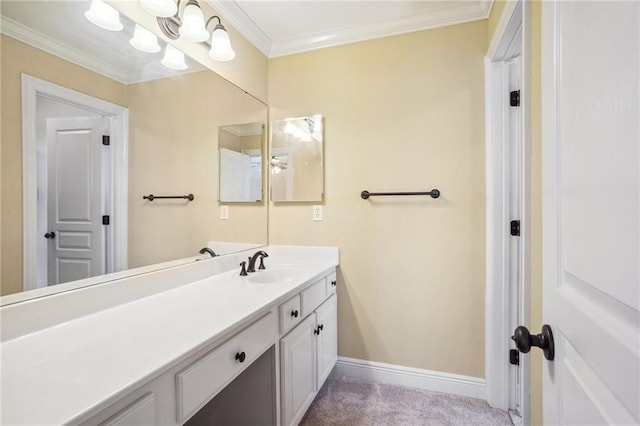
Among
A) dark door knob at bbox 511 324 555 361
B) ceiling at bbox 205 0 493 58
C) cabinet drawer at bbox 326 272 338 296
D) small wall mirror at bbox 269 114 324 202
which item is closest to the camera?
dark door knob at bbox 511 324 555 361

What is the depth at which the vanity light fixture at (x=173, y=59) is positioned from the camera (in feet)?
4.77

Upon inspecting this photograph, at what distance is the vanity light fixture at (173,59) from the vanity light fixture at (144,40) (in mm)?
53

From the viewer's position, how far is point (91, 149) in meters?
1.13

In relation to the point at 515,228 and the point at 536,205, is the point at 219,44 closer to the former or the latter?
the point at 536,205

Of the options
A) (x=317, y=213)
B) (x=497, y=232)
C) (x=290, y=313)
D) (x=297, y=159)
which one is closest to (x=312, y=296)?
(x=290, y=313)

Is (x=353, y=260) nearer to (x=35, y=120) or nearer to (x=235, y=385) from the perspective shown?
(x=235, y=385)

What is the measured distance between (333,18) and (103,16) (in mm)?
1303

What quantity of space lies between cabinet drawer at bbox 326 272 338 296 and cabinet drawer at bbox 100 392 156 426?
1265 mm

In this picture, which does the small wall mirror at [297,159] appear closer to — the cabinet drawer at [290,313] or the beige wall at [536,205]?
the cabinet drawer at [290,313]

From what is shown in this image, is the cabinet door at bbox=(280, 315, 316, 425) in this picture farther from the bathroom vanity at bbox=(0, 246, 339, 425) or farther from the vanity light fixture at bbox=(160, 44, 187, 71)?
the vanity light fixture at bbox=(160, 44, 187, 71)

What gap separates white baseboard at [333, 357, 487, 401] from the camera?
5.98 feet

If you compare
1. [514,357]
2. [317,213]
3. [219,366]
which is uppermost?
[317,213]

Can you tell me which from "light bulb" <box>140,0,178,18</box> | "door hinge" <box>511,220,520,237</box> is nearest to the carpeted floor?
"door hinge" <box>511,220,520,237</box>

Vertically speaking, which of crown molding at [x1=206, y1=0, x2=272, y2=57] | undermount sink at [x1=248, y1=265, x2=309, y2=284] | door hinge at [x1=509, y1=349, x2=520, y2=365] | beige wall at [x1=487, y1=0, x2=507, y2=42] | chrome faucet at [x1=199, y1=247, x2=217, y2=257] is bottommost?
door hinge at [x1=509, y1=349, x2=520, y2=365]
